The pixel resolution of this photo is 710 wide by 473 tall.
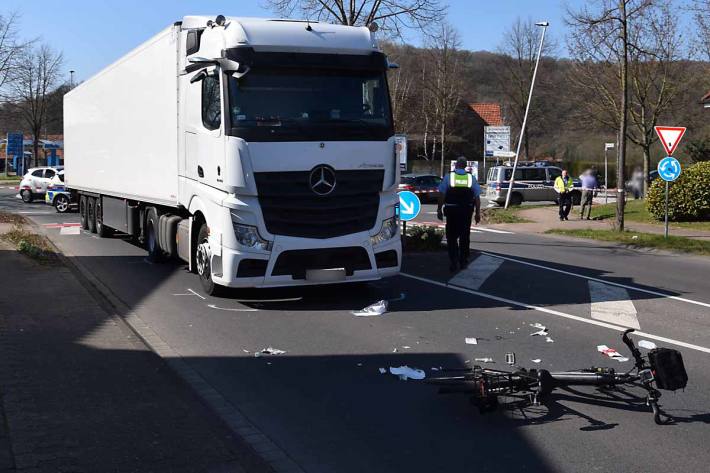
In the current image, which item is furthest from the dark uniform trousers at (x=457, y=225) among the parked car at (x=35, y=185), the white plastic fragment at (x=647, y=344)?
the parked car at (x=35, y=185)

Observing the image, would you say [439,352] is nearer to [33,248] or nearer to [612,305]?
[612,305]

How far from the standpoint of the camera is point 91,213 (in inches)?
848

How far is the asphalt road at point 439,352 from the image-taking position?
546cm

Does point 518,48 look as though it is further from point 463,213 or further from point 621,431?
point 621,431

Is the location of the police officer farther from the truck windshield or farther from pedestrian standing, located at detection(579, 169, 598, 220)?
pedestrian standing, located at detection(579, 169, 598, 220)

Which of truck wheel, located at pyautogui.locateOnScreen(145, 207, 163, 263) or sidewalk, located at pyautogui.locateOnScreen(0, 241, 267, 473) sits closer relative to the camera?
sidewalk, located at pyautogui.locateOnScreen(0, 241, 267, 473)

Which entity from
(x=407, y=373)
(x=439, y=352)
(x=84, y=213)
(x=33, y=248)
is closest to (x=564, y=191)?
(x=84, y=213)

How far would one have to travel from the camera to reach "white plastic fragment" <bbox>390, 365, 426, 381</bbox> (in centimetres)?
723

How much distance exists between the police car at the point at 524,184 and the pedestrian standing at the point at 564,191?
29.6 ft

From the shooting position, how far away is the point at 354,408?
6.40m

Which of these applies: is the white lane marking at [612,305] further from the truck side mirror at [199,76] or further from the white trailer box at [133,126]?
the white trailer box at [133,126]

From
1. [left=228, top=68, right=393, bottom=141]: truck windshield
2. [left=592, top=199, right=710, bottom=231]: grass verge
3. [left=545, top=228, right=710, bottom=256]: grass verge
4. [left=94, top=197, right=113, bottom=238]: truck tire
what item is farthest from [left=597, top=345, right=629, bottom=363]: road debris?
[left=592, top=199, right=710, bottom=231]: grass verge

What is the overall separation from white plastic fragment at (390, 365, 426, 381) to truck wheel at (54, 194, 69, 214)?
27.6 m

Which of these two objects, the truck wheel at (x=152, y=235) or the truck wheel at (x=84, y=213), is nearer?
the truck wheel at (x=152, y=235)
